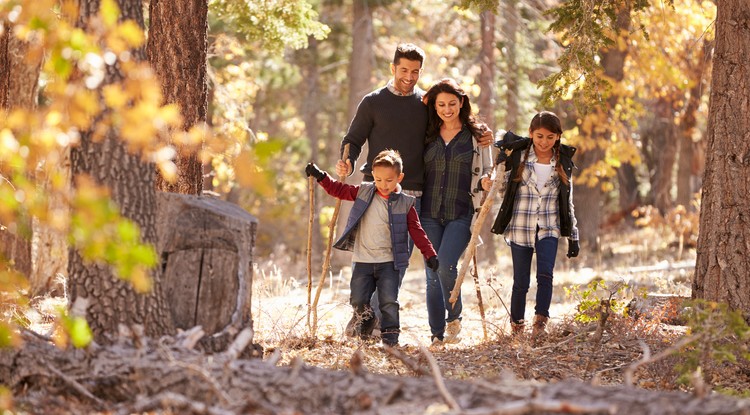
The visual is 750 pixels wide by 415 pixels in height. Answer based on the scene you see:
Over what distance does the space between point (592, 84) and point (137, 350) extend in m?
4.78

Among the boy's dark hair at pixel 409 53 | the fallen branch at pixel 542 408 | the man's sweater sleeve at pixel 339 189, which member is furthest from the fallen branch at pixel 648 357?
the boy's dark hair at pixel 409 53

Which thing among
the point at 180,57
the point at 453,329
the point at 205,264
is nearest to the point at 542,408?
the point at 205,264

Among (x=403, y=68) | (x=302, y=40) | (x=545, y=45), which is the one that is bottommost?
(x=403, y=68)

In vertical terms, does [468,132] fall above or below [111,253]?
above

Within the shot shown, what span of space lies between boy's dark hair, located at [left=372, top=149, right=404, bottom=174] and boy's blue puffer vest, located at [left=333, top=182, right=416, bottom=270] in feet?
0.69

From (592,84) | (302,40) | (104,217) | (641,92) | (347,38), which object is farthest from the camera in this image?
(347,38)

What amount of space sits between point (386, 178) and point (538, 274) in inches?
56.3

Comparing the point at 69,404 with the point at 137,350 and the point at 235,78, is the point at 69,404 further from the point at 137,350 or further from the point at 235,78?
the point at 235,78

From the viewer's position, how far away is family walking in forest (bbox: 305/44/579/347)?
22.1 ft

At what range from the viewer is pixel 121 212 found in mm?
4215

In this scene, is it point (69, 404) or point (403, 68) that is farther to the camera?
point (403, 68)

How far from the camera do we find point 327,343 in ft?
22.4

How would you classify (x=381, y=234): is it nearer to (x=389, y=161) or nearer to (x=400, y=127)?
(x=389, y=161)

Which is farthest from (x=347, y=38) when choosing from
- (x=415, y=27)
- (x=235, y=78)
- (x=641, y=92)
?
(x=641, y=92)
